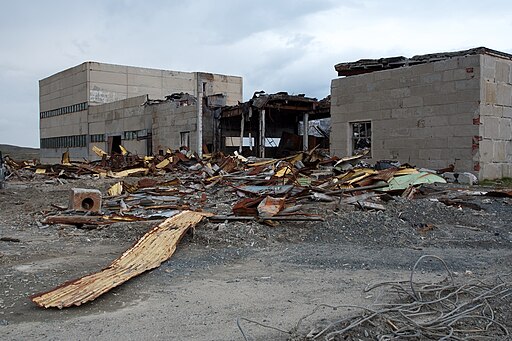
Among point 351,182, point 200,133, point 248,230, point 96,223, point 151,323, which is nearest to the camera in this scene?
point 151,323

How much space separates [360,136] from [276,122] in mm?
10120

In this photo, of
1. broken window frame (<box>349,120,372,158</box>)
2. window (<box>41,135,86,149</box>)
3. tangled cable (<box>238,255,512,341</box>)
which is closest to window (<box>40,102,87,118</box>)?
window (<box>41,135,86,149</box>)

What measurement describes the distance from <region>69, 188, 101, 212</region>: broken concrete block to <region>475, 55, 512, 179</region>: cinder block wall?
9.98 metres

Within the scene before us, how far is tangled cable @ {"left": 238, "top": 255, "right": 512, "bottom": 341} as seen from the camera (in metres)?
3.74

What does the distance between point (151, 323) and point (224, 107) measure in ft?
69.7

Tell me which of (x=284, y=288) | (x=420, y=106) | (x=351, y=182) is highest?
(x=420, y=106)

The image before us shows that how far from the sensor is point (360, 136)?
1869 centimetres

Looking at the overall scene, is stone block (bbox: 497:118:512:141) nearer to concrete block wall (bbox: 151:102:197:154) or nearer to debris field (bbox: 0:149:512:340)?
debris field (bbox: 0:149:512:340)

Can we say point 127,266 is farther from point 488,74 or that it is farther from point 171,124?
point 171,124

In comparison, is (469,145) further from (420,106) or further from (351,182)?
(351,182)

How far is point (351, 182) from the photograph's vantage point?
11.7 m

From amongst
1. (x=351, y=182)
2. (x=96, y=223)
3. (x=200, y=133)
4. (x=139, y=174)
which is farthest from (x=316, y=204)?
(x=200, y=133)

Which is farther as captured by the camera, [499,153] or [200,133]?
[200,133]

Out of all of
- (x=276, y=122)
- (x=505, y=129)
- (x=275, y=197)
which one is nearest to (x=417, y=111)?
(x=505, y=129)
